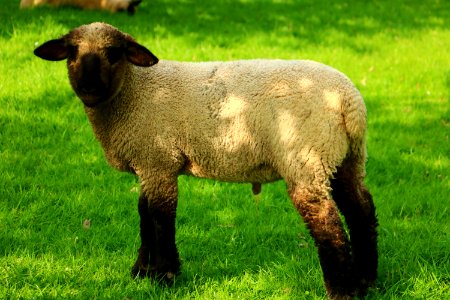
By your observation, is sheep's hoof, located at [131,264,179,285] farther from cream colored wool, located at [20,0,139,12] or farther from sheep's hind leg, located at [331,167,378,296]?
cream colored wool, located at [20,0,139,12]

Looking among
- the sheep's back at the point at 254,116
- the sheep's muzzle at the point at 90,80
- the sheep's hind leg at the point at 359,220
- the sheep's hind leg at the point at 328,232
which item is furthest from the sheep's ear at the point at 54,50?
the sheep's hind leg at the point at 359,220

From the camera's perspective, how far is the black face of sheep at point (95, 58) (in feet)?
13.5

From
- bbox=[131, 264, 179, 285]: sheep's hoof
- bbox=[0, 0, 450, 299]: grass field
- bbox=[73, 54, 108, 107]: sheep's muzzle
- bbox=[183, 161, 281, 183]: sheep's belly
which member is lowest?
bbox=[0, 0, 450, 299]: grass field

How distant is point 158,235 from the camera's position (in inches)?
175

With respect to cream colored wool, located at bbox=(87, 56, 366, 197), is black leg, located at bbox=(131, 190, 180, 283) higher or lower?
lower

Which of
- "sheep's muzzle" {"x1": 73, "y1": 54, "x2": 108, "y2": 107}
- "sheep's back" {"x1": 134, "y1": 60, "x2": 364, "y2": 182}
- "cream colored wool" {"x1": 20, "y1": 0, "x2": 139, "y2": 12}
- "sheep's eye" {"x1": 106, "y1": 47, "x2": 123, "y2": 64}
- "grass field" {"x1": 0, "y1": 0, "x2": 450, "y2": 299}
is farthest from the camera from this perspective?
"cream colored wool" {"x1": 20, "y1": 0, "x2": 139, "y2": 12}

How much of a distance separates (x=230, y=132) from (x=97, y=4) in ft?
29.3

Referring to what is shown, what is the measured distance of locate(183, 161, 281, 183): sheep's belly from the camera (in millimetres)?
4238

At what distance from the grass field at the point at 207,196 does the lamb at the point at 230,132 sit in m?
0.43

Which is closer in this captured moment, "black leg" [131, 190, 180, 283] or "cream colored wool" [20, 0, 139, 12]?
"black leg" [131, 190, 180, 283]

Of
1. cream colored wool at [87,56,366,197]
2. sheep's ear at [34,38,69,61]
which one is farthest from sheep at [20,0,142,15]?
sheep's ear at [34,38,69,61]

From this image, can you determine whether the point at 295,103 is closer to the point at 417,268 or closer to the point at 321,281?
the point at 321,281

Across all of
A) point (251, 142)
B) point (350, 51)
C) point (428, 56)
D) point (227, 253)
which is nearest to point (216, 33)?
point (350, 51)

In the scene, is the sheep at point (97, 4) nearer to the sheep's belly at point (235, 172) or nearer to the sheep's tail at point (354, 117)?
the sheep's belly at point (235, 172)
